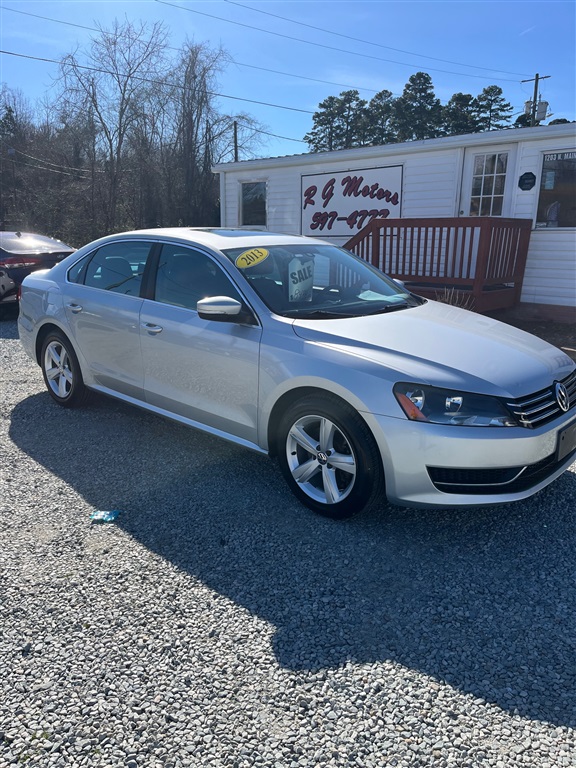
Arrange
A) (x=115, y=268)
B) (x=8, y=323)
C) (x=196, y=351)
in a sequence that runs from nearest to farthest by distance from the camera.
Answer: (x=196, y=351), (x=115, y=268), (x=8, y=323)

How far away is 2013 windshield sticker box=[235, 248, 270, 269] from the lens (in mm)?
3879

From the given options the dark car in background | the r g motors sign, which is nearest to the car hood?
the dark car in background

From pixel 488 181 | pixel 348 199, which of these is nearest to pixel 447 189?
pixel 488 181

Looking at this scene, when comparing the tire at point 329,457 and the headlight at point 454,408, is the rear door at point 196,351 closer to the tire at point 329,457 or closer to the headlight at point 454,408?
the tire at point 329,457

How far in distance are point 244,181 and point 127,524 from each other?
38.1 ft

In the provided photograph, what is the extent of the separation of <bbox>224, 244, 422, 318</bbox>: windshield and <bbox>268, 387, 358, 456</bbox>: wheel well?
0.52 meters

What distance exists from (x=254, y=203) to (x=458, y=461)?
11785mm

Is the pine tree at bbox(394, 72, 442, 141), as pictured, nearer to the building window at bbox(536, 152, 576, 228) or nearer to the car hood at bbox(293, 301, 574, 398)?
the building window at bbox(536, 152, 576, 228)

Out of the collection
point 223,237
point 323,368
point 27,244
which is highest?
point 223,237

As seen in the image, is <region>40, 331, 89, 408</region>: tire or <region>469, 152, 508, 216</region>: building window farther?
<region>469, 152, 508, 216</region>: building window

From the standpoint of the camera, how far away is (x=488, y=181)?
388 inches

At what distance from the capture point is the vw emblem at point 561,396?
10.6 feet

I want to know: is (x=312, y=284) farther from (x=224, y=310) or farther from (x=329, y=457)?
(x=329, y=457)

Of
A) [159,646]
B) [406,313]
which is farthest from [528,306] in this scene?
[159,646]
